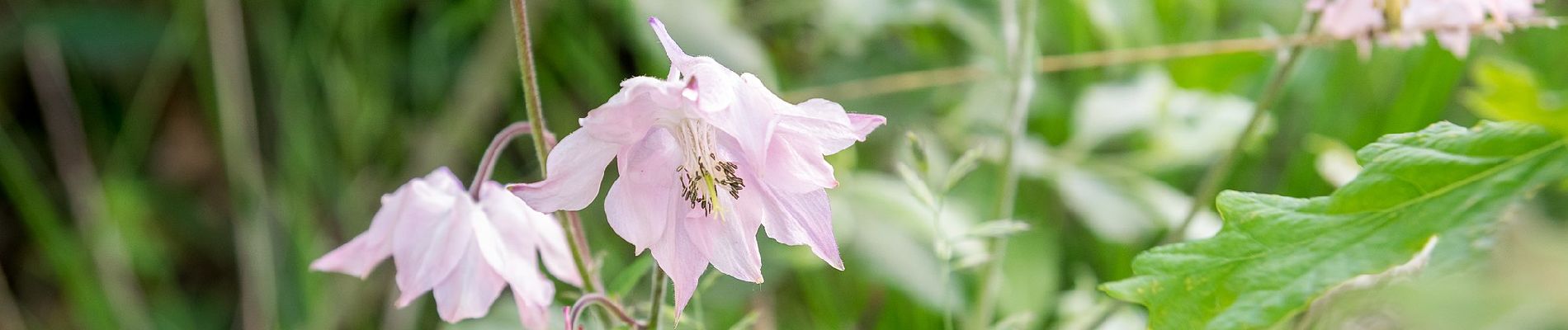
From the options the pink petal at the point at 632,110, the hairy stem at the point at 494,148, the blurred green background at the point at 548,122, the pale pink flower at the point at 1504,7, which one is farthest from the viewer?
the blurred green background at the point at 548,122

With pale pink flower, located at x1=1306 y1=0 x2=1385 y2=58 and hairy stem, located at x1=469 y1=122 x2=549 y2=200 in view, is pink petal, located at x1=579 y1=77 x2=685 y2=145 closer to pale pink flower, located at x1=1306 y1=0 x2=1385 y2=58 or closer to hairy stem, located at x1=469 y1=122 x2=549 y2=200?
hairy stem, located at x1=469 y1=122 x2=549 y2=200

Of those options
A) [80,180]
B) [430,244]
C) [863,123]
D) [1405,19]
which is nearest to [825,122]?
[863,123]

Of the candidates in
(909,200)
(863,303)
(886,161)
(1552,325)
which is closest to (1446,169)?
(1552,325)

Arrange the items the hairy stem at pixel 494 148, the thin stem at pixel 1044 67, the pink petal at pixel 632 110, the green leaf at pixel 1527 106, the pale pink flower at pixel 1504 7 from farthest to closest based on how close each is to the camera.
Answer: the thin stem at pixel 1044 67 → the pale pink flower at pixel 1504 7 → the hairy stem at pixel 494 148 → the pink petal at pixel 632 110 → the green leaf at pixel 1527 106

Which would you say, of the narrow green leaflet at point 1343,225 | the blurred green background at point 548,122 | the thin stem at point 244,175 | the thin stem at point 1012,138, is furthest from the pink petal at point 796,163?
the thin stem at point 244,175

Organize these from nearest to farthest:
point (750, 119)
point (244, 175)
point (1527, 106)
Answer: point (1527, 106) → point (750, 119) → point (244, 175)

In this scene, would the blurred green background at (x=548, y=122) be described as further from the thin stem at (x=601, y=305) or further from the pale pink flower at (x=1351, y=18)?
the thin stem at (x=601, y=305)

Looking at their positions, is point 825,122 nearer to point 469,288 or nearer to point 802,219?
point 802,219
